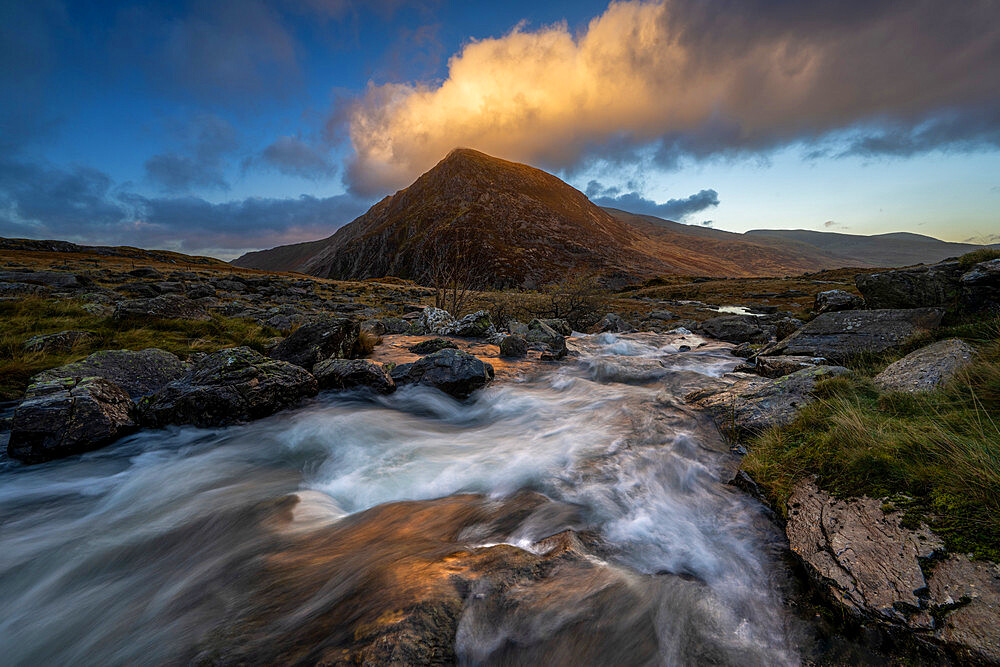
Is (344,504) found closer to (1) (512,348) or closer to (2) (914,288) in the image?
(1) (512,348)

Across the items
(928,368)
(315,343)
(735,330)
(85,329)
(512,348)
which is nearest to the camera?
(928,368)

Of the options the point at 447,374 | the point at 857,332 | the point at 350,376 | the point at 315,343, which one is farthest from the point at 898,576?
the point at 315,343

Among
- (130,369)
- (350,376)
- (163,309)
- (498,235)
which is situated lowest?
(350,376)

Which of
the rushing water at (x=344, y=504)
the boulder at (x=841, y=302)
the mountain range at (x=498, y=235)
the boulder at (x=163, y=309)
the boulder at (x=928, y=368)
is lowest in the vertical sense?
the rushing water at (x=344, y=504)

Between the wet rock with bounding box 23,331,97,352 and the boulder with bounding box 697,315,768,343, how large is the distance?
71.9 ft

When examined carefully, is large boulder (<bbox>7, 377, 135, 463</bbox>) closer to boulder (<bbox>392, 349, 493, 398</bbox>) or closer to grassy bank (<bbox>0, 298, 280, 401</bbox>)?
grassy bank (<bbox>0, 298, 280, 401</bbox>)

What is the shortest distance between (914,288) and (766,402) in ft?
24.6

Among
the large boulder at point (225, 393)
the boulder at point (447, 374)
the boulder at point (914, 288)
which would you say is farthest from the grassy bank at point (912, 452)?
the large boulder at point (225, 393)

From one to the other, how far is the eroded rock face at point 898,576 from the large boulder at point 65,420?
29.7 ft

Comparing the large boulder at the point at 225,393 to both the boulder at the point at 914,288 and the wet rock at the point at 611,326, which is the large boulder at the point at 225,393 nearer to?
the boulder at the point at 914,288

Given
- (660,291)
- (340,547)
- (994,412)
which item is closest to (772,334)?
(994,412)

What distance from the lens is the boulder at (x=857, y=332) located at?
23.1 feet

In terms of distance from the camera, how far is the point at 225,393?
251 inches

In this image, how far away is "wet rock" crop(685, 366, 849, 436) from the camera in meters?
5.13
